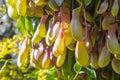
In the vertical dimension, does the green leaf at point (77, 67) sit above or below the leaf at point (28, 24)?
below

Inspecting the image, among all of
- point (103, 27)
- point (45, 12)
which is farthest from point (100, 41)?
point (45, 12)

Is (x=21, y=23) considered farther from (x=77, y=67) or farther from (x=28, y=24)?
(x=77, y=67)

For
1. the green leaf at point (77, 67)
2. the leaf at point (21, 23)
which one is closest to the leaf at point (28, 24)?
the leaf at point (21, 23)

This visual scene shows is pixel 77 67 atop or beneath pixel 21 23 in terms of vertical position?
beneath

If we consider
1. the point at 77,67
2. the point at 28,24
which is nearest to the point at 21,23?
the point at 28,24

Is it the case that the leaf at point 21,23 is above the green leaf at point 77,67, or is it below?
above

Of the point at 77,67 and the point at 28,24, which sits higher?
the point at 28,24

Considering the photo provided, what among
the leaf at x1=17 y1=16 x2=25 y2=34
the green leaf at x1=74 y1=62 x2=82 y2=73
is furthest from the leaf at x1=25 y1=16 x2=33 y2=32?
the green leaf at x1=74 y1=62 x2=82 y2=73

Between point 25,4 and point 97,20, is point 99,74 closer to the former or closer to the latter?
point 97,20

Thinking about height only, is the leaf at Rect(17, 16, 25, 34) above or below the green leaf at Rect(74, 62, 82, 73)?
above

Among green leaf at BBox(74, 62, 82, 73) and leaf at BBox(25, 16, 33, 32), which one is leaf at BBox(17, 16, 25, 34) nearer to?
leaf at BBox(25, 16, 33, 32)

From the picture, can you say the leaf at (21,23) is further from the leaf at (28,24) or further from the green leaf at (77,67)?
the green leaf at (77,67)
